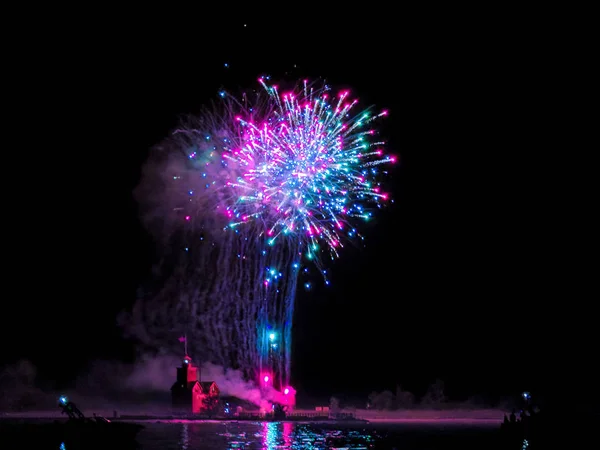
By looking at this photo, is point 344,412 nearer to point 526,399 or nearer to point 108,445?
point 526,399

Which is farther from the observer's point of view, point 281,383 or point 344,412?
point 344,412

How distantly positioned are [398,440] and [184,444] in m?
25.7

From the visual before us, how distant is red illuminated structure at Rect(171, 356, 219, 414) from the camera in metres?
126

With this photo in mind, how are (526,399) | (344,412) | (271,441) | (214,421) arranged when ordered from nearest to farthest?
(271,441), (526,399), (214,421), (344,412)

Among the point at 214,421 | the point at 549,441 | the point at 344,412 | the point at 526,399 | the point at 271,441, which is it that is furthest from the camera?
the point at 344,412

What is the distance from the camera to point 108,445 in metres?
71.6

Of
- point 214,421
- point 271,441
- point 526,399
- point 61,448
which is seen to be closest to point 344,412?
point 214,421

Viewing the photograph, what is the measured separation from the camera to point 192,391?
126250 millimetres

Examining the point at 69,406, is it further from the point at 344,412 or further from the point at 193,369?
the point at 344,412

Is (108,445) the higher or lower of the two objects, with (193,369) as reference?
lower

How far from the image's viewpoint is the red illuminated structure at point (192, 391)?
126 meters

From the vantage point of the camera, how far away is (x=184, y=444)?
70.4 metres

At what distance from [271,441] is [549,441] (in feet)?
84.0

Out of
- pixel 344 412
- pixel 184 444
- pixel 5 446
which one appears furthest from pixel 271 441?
pixel 344 412
